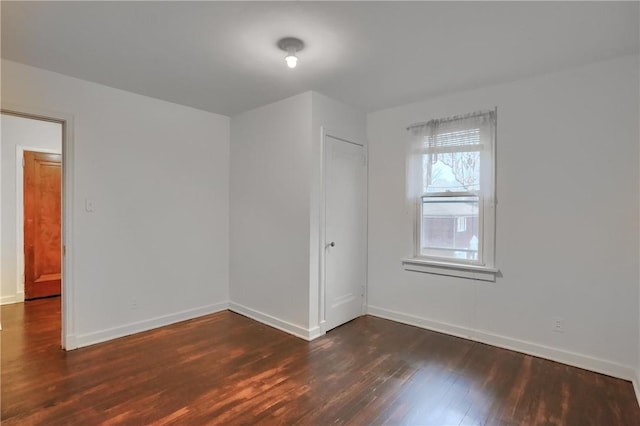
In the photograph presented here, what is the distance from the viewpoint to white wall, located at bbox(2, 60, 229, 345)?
315 cm

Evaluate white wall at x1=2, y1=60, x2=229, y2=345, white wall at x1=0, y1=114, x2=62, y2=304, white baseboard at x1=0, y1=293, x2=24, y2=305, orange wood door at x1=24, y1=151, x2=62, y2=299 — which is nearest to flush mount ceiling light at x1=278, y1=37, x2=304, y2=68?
white wall at x1=2, y1=60, x2=229, y2=345

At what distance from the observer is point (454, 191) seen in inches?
138

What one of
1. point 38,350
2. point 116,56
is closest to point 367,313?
point 38,350

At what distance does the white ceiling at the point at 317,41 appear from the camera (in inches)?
79.7

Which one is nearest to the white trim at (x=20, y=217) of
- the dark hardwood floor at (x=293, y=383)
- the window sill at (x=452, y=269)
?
the dark hardwood floor at (x=293, y=383)

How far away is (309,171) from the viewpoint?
11.3 ft

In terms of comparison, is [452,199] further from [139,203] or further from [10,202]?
[10,202]

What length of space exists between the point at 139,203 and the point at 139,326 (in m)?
1.31

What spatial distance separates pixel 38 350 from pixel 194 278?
1.53 metres

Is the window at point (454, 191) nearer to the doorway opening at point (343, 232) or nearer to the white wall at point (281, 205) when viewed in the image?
the doorway opening at point (343, 232)

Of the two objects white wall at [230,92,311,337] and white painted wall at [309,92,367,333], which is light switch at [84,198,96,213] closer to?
white wall at [230,92,311,337]

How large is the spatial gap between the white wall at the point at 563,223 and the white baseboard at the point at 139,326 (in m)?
2.68

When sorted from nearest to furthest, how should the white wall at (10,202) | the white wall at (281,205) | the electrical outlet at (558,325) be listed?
the electrical outlet at (558,325), the white wall at (281,205), the white wall at (10,202)

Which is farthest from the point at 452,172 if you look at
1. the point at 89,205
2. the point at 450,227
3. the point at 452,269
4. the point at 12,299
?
the point at 12,299
